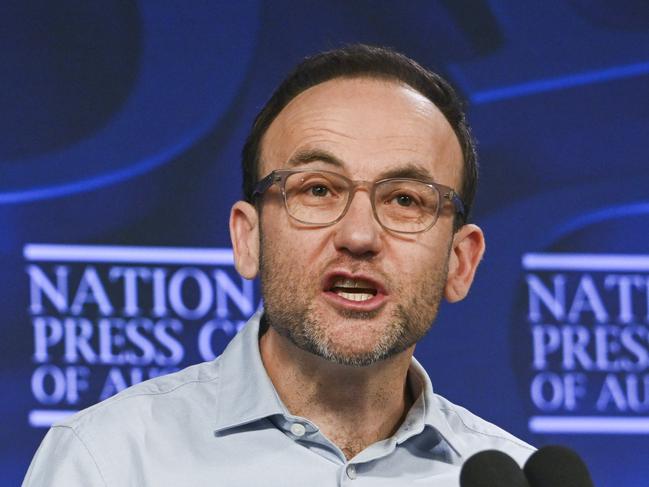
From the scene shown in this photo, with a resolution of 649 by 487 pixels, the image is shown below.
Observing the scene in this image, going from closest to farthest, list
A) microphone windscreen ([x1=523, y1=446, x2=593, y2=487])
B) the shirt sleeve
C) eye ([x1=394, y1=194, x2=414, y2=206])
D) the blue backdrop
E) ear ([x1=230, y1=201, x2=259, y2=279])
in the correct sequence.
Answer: microphone windscreen ([x1=523, y1=446, x2=593, y2=487]), the shirt sleeve, eye ([x1=394, y1=194, x2=414, y2=206]), ear ([x1=230, y1=201, x2=259, y2=279]), the blue backdrop

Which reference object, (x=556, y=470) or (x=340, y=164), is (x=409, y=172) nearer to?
(x=340, y=164)

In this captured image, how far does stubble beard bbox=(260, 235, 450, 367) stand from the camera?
5.97 ft

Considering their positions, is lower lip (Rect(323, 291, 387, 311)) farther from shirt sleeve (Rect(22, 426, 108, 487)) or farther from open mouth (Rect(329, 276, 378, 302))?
shirt sleeve (Rect(22, 426, 108, 487))

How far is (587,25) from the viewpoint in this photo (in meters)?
3.38

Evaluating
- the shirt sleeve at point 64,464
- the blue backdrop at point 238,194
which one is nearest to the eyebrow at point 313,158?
the shirt sleeve at point 64,464

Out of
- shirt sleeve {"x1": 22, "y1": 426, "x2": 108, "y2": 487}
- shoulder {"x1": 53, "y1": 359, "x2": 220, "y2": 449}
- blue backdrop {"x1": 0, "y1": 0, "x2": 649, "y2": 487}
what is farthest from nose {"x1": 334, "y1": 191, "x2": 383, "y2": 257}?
blue backdrop {"x1": 0, "y1": 0, "x2": 649, "y2": 487}

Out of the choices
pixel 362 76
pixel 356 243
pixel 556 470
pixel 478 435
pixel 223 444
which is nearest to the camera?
pixel 556 470

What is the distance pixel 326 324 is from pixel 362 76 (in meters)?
0.47

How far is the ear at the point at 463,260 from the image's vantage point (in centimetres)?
208

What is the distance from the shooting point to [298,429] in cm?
188

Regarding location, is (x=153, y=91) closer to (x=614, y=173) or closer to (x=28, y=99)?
(x=28, y=99)

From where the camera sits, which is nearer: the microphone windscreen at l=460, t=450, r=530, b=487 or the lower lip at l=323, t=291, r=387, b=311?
the microphone windscreen at l=460, t=450, r=530, b=487

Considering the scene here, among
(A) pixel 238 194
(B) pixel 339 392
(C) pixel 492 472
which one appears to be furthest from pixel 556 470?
(A) pixel 238 194

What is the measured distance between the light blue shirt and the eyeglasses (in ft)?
0.94
